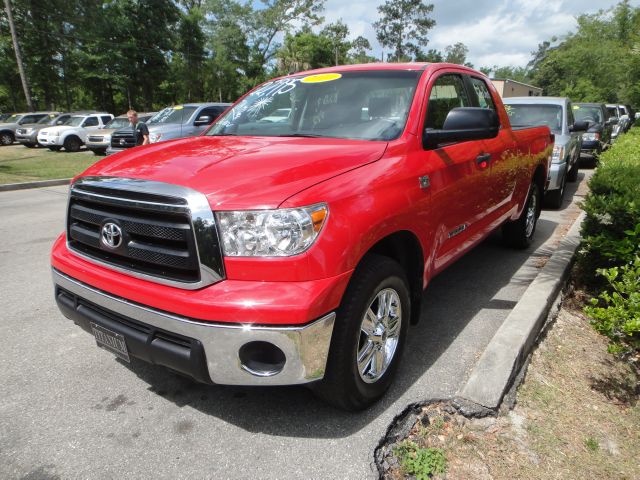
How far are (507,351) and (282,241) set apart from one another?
1701 mm

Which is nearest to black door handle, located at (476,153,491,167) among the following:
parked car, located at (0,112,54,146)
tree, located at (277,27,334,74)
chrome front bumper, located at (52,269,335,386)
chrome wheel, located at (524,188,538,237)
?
chrome wheel, located at (524,188,538,237)

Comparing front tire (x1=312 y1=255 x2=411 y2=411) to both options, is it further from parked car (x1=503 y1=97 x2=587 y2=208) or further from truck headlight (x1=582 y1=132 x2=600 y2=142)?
truck headlight (x1=582 y1=132 x2=600 y2=142)

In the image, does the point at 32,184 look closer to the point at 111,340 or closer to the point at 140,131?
the point at 140,131

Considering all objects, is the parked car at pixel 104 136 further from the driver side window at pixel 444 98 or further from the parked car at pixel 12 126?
the driver side window at pixel 444 98

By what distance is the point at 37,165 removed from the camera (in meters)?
14.8

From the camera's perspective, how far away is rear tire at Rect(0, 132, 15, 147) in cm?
2355

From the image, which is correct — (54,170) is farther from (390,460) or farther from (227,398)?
(390,460)

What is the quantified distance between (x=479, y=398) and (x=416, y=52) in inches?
2477

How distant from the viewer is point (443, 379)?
2.88 m

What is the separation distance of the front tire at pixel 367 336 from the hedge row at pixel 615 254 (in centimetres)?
137

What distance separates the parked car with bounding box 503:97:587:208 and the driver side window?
433cm

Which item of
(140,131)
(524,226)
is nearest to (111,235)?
(524,226)

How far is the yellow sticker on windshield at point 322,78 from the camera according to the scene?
138 inches

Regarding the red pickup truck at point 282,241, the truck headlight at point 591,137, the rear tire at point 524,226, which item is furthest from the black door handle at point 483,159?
the truck headlight at point 591,137
